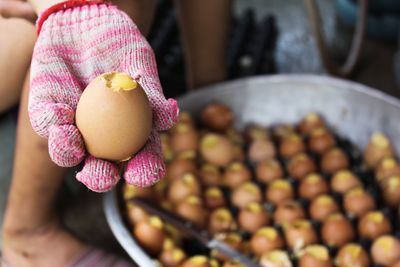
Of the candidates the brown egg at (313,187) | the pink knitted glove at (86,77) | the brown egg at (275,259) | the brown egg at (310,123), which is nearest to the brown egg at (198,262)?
the brown egg at (275,259)

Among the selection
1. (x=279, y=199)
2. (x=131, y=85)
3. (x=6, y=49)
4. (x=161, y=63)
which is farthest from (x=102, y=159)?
(x=161, y=63)

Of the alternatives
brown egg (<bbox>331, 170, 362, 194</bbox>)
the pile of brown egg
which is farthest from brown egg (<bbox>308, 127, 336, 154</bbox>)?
brown egg (<bbox>331, 170, 362, 194</bbox>)

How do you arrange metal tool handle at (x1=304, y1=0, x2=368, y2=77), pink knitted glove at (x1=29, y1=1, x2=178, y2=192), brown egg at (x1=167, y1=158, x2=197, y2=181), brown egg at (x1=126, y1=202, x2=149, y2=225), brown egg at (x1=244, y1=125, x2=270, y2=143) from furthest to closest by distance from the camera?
metal tool handle at (x1=304, y1=0, x2=368, y2=77), brown egg at (x1=244, y1=125, x2=270, y2=143), brown egg at (x1=167, y1=158, x2=197, y2=181), brown egg at (x1=126, y1=202, x2=149, y2=225), pink knitted glove at (x1=29, y1=1, x2=178, y2=192)

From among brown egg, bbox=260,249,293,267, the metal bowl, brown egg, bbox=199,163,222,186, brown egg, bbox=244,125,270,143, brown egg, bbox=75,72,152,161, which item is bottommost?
brown egg, bbox=260,249,293,267

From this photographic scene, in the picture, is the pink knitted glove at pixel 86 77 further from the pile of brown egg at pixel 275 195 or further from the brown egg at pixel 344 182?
the brown egg at pixel 344 182

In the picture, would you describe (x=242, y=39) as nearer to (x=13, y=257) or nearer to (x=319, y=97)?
(x=319, y=97)

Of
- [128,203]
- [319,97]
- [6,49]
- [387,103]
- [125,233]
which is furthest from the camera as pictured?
[319,97]

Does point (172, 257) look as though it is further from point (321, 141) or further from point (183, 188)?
point (321, 141)

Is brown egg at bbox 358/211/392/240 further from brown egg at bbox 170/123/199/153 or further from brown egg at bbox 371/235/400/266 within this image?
brown egg at bbox 170/123/199/153

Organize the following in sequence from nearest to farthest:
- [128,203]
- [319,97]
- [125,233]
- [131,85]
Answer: [131,85], [125,233], [128,203], [319,97]
